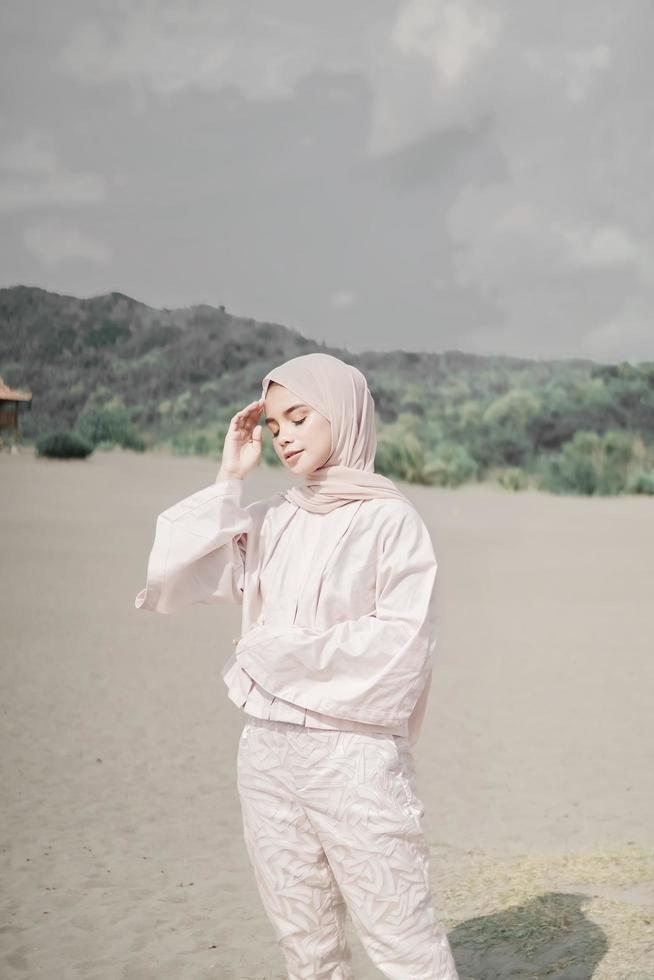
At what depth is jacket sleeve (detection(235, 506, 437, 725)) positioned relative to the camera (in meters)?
1.50

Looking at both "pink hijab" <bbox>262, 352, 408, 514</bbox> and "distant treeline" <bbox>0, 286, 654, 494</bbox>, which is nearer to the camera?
"pink hijab" <bbox>262, 352, 408, 514</bbox>

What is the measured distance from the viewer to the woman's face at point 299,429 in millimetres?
1565

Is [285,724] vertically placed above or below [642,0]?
below

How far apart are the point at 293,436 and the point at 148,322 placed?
8.86 meters

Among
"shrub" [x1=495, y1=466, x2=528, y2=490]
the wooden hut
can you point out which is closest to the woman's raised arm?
the wooden hut

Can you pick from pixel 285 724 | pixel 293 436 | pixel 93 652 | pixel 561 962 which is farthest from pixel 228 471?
pixel 93 652

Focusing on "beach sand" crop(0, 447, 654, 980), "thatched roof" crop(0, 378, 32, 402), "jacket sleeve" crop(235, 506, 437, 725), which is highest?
"thatched roof" crop(0, 378, 32, 402)

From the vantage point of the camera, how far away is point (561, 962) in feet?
7.73

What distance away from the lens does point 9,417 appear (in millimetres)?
8656

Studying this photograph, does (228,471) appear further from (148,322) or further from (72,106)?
(148,322)

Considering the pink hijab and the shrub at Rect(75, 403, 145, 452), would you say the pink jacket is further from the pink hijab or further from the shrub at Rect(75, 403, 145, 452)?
the shrub at Rect(75, 403, 145, 452)

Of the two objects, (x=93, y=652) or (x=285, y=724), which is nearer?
(x=285, y=724)

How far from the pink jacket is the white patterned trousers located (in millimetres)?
40

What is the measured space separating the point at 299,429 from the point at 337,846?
537 millimetres
